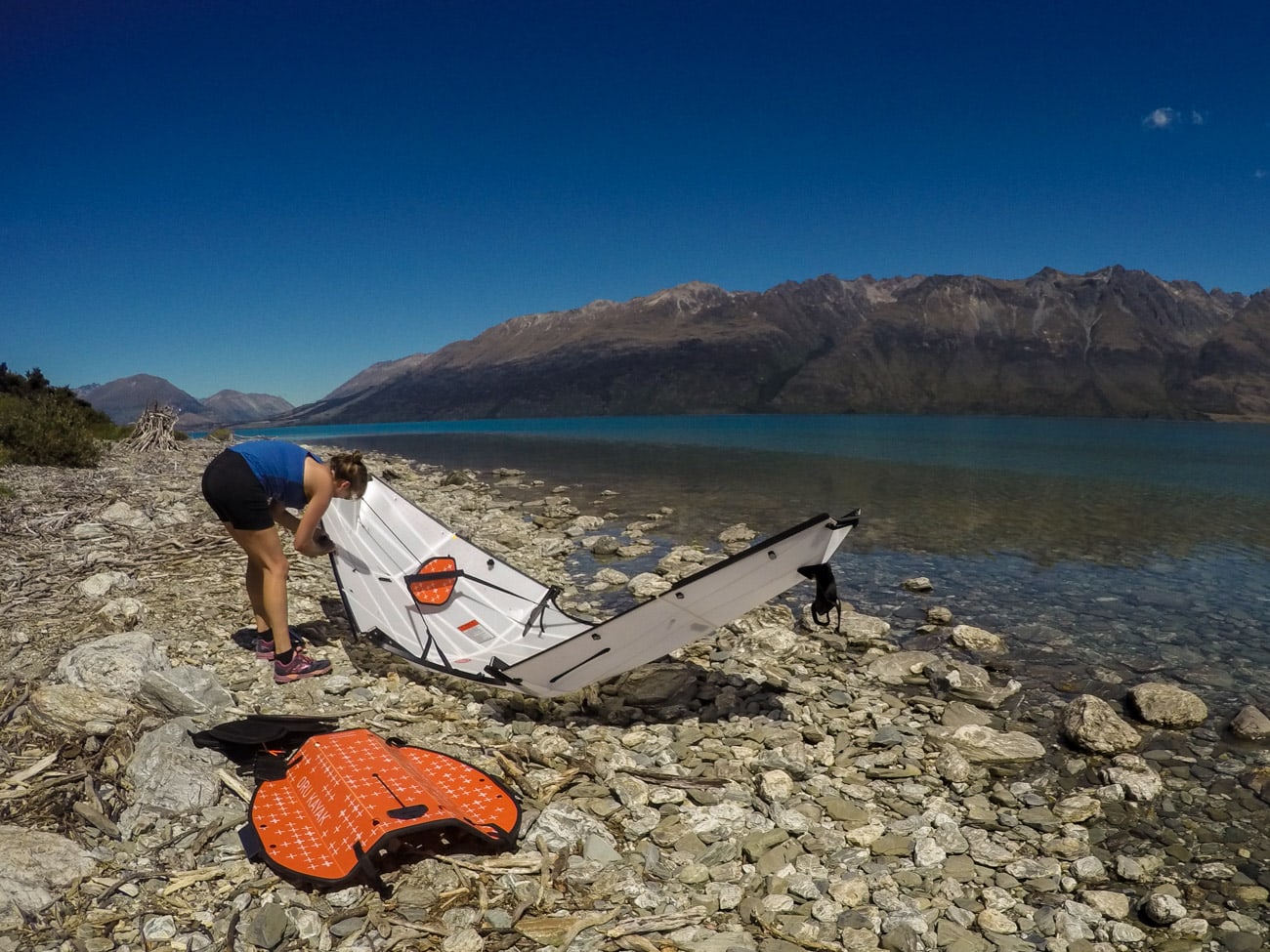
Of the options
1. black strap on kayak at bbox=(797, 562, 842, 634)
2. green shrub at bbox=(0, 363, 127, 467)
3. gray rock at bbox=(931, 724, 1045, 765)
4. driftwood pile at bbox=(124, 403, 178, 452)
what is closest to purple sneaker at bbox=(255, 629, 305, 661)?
black strap on kayak at bbox=(797, 562, 842, 634)

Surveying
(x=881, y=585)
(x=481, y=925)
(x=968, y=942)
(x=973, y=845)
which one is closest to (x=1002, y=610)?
(x=881, y=585)

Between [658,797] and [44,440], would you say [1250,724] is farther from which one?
[44,440]

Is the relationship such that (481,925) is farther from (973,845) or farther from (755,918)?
(973,845)

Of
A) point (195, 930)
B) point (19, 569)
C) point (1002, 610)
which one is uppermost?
point (19, 569)

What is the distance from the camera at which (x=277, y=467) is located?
5766mm

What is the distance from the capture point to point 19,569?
24.7 ft

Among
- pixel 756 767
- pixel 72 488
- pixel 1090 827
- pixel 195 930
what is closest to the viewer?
pixel 195 930

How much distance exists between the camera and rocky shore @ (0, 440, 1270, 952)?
3373 millimetres

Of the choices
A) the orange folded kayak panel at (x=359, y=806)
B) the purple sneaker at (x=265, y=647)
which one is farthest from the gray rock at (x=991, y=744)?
the purple sneaker at (x=265, y=647)

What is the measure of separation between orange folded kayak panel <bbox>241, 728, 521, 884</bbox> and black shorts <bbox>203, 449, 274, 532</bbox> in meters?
2.13

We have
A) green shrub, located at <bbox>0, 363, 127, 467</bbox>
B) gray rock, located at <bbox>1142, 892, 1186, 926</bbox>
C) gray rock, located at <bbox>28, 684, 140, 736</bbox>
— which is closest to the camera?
gray rock, located at <bbox>1142, 892, 1186, 926</bbox>

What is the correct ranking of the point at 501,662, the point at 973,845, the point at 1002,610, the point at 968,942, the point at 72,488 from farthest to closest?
the point at 72,488 → the point at 1002,610 → the point at 501,662 → the point at 973,845 → the point at 968,942

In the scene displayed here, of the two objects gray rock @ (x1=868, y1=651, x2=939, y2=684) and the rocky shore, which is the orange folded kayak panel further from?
gray rock @ (x1=868, y1=651, x2=939, y2=684)

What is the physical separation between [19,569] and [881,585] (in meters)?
12.5
